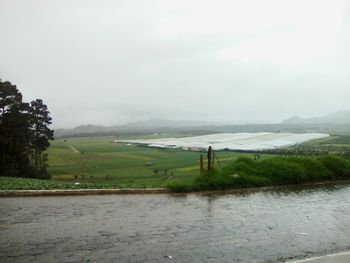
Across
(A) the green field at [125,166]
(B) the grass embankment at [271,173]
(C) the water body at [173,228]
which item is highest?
(B) the grass embankment at [271,173]

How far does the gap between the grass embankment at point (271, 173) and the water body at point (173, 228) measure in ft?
3.81

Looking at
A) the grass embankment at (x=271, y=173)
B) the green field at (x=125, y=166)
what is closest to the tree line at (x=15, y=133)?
the green field at (x=125, y=166)

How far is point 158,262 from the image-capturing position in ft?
21.3

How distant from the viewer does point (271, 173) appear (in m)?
14.8

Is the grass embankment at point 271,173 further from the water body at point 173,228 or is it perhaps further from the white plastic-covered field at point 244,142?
the white plastic-covered field at point 244,142

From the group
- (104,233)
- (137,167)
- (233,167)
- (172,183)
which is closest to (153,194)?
(172,183)

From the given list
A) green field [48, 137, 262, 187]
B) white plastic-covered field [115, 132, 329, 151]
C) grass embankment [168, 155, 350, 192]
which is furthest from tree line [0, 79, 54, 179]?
grass embankment [168, 155, 350, 192]

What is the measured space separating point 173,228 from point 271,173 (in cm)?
727

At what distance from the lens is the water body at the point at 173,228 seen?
6934 mm

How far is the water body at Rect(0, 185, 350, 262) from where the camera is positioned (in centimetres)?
693

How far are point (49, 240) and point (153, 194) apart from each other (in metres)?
5.52

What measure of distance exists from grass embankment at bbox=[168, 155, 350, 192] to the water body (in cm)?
116

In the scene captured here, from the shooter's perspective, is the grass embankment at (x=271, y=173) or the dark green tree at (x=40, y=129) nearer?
the grass embankment at (x=271, y=173)

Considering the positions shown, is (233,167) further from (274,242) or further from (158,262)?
(158,262)
